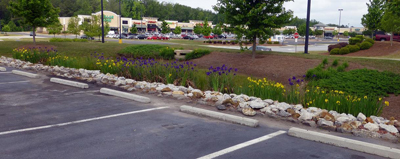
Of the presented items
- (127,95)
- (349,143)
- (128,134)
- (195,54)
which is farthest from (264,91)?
(195,54)

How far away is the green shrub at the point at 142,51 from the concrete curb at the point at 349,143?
16.8 metres

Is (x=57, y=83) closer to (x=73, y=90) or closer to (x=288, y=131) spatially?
(x=73, y=90)

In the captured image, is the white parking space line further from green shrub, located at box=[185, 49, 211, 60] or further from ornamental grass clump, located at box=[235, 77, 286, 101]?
green shrub, located at box=[185, 49, 211, 60]

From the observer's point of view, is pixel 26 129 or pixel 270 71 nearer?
pixel 26 129

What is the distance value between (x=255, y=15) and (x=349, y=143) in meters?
12.8

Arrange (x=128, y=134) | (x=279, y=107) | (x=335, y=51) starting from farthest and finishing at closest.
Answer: (x=335, y=51) → (x=279, y=107) → (x=128, y=134)

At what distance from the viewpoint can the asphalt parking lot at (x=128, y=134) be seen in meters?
5.32

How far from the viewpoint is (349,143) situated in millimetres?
5621

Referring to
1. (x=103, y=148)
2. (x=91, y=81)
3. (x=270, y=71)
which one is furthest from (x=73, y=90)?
(x=270, y=71)

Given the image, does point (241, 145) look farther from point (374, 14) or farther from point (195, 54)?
point (374, 14)

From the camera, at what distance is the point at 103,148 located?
18.1 ft

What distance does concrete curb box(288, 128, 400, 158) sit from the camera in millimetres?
5254

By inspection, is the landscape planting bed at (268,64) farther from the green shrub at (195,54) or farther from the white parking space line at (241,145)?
the white parking space line at (241,145)

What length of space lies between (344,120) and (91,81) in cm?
932
